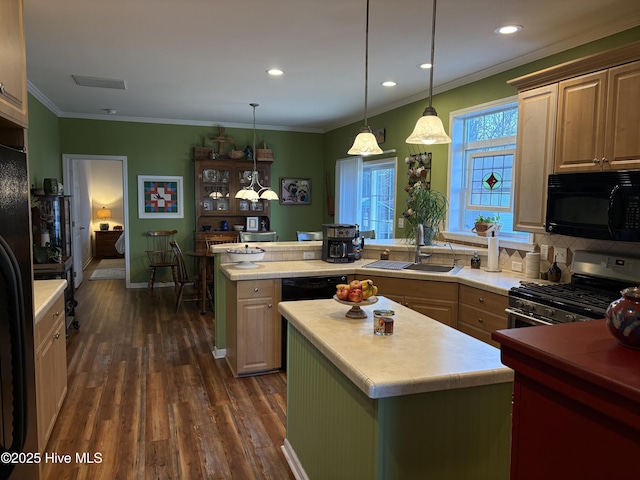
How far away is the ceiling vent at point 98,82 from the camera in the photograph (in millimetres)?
4742

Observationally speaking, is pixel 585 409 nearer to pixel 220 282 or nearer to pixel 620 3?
pixel 620 3

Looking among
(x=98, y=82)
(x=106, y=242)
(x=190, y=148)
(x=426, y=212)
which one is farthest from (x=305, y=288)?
(x=106, y=242)

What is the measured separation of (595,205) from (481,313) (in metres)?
1.08

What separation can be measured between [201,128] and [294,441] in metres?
6.10

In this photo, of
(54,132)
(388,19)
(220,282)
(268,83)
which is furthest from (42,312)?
(54,132)

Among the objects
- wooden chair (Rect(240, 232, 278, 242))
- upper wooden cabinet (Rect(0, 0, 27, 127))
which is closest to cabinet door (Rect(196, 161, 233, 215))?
wooden chair (Rect(240, 232, 278, 242))

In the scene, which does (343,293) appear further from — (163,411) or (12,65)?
(163,411)

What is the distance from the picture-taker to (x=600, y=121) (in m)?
2.79

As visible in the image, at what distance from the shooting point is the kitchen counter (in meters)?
2.41

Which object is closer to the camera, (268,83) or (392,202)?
(268,83)

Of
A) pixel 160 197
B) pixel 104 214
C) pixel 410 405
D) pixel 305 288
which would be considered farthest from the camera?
Answer: pixel 104 214

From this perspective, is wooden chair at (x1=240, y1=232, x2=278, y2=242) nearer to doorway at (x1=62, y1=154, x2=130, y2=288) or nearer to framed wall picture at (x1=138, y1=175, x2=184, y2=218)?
framed wall picture at (x1=138, y1=175, x2=184, y2=218)

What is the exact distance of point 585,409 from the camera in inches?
31.9

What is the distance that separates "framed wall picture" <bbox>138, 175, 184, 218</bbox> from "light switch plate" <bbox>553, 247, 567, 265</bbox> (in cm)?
577
